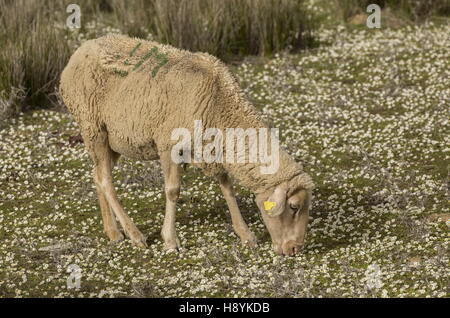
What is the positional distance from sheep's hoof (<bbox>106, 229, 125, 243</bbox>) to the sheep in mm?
11

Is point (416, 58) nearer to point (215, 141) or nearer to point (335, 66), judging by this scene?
point (335, 66)

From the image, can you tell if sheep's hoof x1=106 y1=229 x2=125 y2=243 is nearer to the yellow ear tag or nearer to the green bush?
the yellow ear tag

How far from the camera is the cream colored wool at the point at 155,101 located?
9688 mm

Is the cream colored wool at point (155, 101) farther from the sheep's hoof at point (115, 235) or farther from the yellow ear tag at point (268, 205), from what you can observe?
the sheep's hoof at point (115, 235)

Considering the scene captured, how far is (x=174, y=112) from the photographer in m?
9.80

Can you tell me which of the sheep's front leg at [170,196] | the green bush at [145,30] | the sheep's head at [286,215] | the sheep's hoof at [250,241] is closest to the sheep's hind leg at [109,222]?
the sheep's front leg at [170,196]

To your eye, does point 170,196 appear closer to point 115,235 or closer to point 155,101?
point 115,235

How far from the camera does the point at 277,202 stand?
9391 millimetres

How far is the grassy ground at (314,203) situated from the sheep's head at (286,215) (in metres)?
0.19

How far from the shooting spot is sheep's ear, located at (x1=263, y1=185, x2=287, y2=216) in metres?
→ 9.39

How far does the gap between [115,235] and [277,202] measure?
2226 mm

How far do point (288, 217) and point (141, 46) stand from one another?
8.50 ft

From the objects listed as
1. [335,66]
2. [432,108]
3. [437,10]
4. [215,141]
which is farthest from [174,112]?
[437,10]

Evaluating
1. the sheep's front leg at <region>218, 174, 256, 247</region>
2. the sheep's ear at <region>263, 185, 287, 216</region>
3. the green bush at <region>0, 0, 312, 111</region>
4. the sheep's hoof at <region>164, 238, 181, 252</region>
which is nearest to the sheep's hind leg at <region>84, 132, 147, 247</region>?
the sheep's hoof at <region>164, 238, 181, 252</region>
